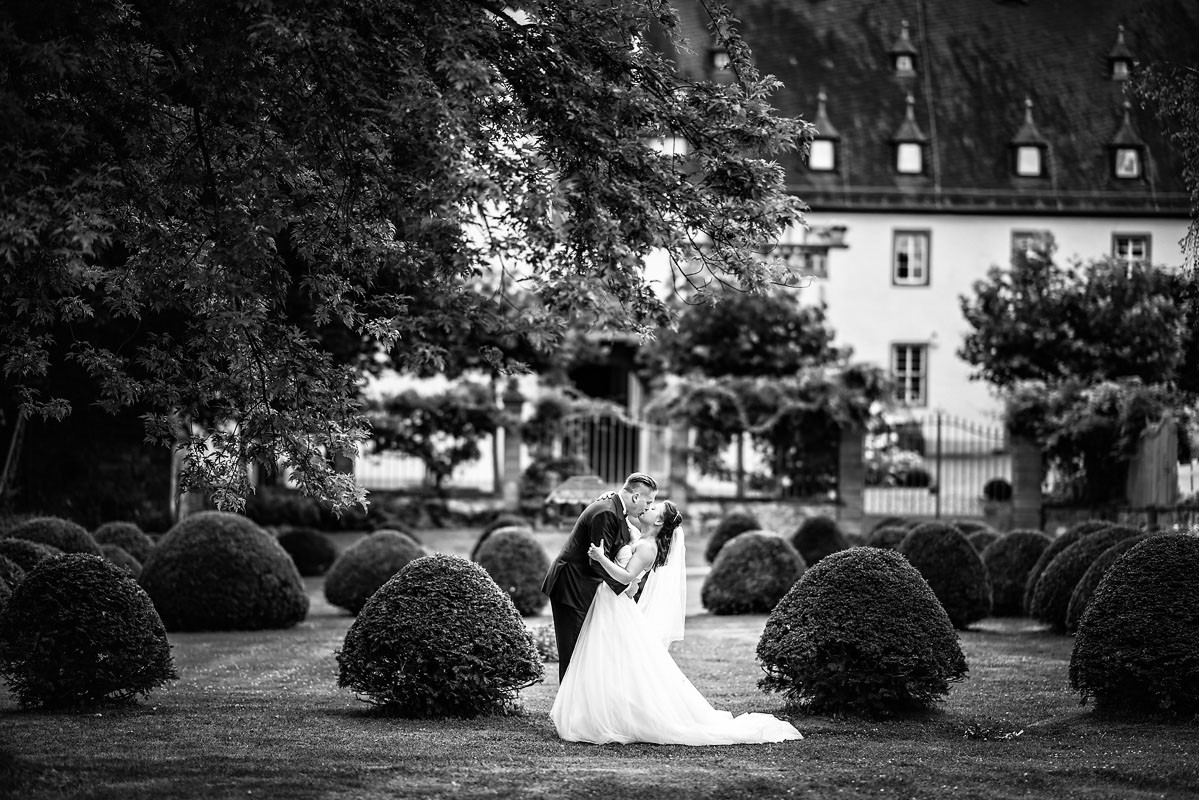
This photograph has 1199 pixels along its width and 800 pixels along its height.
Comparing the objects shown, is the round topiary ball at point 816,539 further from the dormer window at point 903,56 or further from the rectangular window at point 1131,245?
the dormer window at point 903,56

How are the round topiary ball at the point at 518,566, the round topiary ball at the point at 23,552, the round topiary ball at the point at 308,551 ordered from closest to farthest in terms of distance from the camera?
the round topiary ball at the point at 23,552, the round topiary ball at the point at 518,566, the round topiary ball at the point at 308,551

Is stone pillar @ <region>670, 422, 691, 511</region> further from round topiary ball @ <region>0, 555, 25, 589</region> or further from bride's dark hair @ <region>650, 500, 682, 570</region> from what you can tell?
bride's dark hair @ <region>650, 500, 682, 570</region>

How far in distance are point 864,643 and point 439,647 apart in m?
3.02

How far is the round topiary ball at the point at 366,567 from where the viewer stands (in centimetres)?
1906

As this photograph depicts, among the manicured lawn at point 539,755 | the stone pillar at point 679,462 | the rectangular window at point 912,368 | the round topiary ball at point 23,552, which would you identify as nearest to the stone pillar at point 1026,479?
the stone pillar at point 679,462

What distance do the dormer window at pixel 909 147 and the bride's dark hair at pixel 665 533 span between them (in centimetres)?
3427

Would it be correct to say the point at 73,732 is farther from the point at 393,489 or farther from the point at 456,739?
the point at 393,489

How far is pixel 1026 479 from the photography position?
30.7 metres

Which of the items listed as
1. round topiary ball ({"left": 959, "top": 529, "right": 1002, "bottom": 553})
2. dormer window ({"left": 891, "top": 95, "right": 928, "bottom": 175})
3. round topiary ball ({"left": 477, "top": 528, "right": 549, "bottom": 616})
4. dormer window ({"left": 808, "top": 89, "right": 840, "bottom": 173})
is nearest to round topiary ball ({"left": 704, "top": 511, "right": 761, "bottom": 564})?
round topiary ball ({"left": 959, "top": 529, "right": 1002, "bottom": 553})

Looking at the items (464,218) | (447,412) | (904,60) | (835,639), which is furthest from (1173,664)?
(904,60)

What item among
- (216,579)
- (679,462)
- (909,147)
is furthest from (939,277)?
(216,579)

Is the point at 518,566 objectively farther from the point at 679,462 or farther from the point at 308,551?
the point at 679,462

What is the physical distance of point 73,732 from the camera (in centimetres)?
999

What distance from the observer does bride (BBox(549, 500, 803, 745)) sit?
9750 mm
